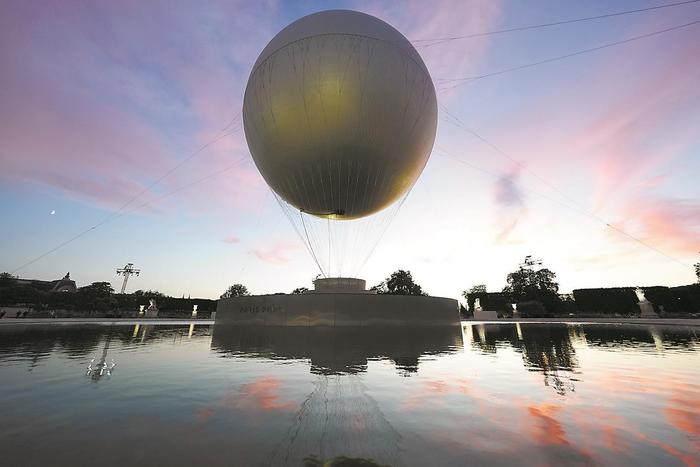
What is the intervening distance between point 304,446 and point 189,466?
1042mm

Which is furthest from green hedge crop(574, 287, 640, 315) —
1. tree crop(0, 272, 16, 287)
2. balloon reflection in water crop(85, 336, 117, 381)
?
tree crop(0, 272, 16, 287)

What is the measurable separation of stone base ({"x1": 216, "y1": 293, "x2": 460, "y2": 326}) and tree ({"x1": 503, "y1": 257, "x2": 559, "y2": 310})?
60494 mm

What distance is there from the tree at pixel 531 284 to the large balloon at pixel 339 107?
2640 inches

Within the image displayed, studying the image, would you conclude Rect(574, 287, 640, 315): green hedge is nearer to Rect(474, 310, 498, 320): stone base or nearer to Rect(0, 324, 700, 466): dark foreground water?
Rect(474, 310, 498, 320): stone base

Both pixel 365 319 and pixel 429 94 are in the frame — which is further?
pixel 365 319

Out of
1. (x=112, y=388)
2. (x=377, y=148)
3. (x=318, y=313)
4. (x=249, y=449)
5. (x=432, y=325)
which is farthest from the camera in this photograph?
(x=432, y=325)

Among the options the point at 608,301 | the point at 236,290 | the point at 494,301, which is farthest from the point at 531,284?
the point at 236,290

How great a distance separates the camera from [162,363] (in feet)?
27.7

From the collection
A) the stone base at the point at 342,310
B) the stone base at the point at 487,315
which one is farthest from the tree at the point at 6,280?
the stone base at the point at 487,315

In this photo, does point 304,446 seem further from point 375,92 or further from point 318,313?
point 318,313

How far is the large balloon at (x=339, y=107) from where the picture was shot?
1443 centimetres

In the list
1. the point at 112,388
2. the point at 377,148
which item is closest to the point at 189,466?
the point at 112,388

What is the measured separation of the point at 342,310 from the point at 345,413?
1470cm

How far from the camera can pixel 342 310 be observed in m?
18.8
